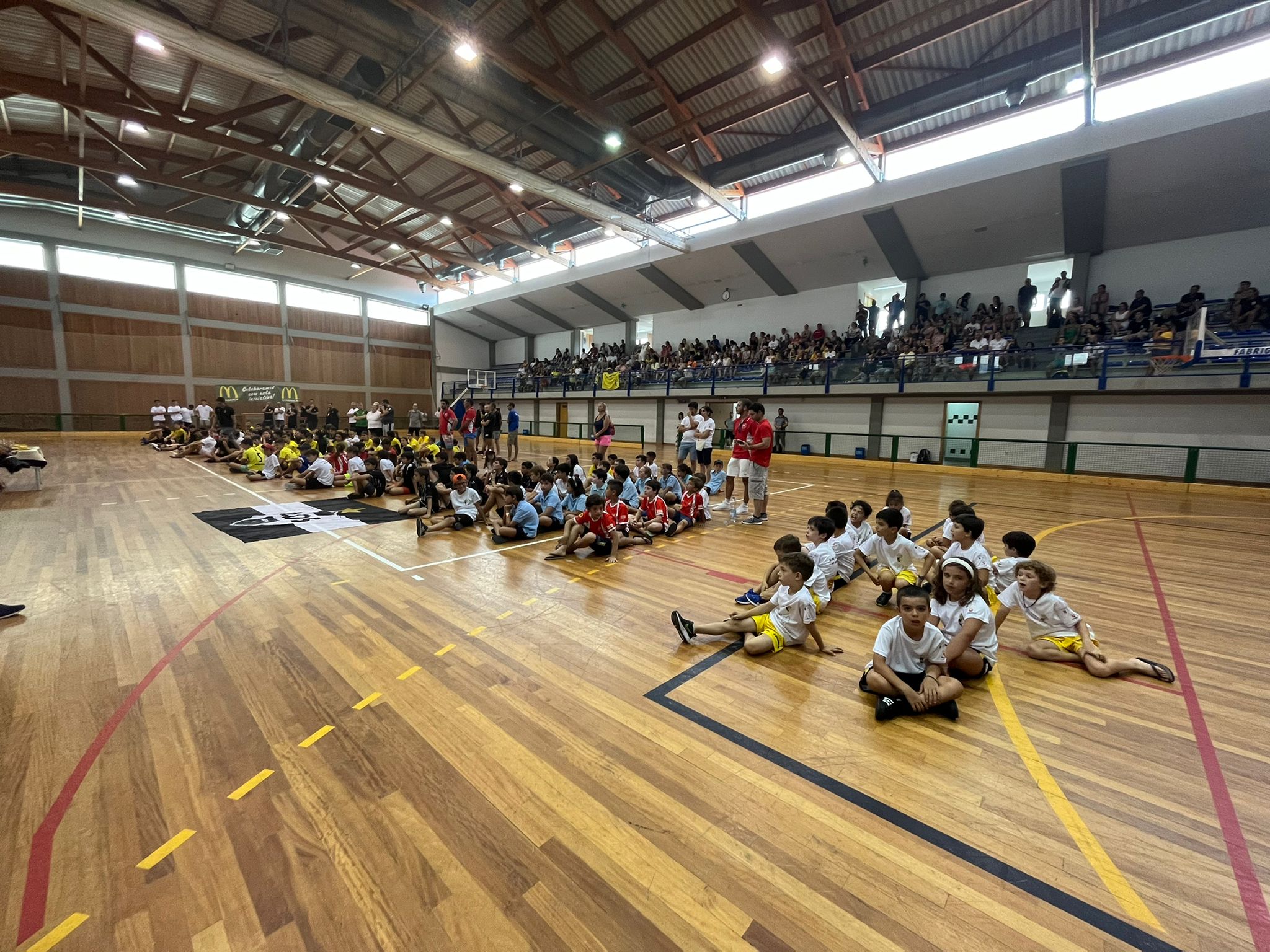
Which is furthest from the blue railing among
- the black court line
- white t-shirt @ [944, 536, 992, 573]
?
the black court line

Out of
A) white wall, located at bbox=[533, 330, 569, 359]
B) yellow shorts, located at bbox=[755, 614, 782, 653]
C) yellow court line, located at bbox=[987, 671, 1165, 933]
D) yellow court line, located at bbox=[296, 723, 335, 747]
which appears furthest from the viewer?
white wall, located at bbox=[533, 330, 569, 359]

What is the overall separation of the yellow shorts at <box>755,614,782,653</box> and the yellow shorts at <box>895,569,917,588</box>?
1742 mm

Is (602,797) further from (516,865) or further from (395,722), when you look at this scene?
(395,722)

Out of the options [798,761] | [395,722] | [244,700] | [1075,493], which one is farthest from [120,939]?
[1075,493]

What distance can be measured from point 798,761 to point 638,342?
27260mm

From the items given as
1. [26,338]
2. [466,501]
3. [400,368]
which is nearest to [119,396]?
[26,338]

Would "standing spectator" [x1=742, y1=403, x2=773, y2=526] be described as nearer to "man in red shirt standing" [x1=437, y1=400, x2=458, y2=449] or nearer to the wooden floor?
the wooden floor

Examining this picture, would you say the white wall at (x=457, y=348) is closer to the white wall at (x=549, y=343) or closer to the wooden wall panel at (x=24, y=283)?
the white wall at (x=549, y=343)

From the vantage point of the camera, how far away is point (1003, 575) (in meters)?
4.73

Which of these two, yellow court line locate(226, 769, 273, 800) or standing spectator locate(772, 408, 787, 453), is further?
standing spectator locate(772, 408, 787, 453)

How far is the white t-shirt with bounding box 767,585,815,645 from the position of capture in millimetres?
3908

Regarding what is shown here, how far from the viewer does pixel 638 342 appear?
2836cm

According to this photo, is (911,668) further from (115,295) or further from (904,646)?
(115,295)

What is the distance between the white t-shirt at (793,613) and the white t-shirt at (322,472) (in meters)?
10.2
